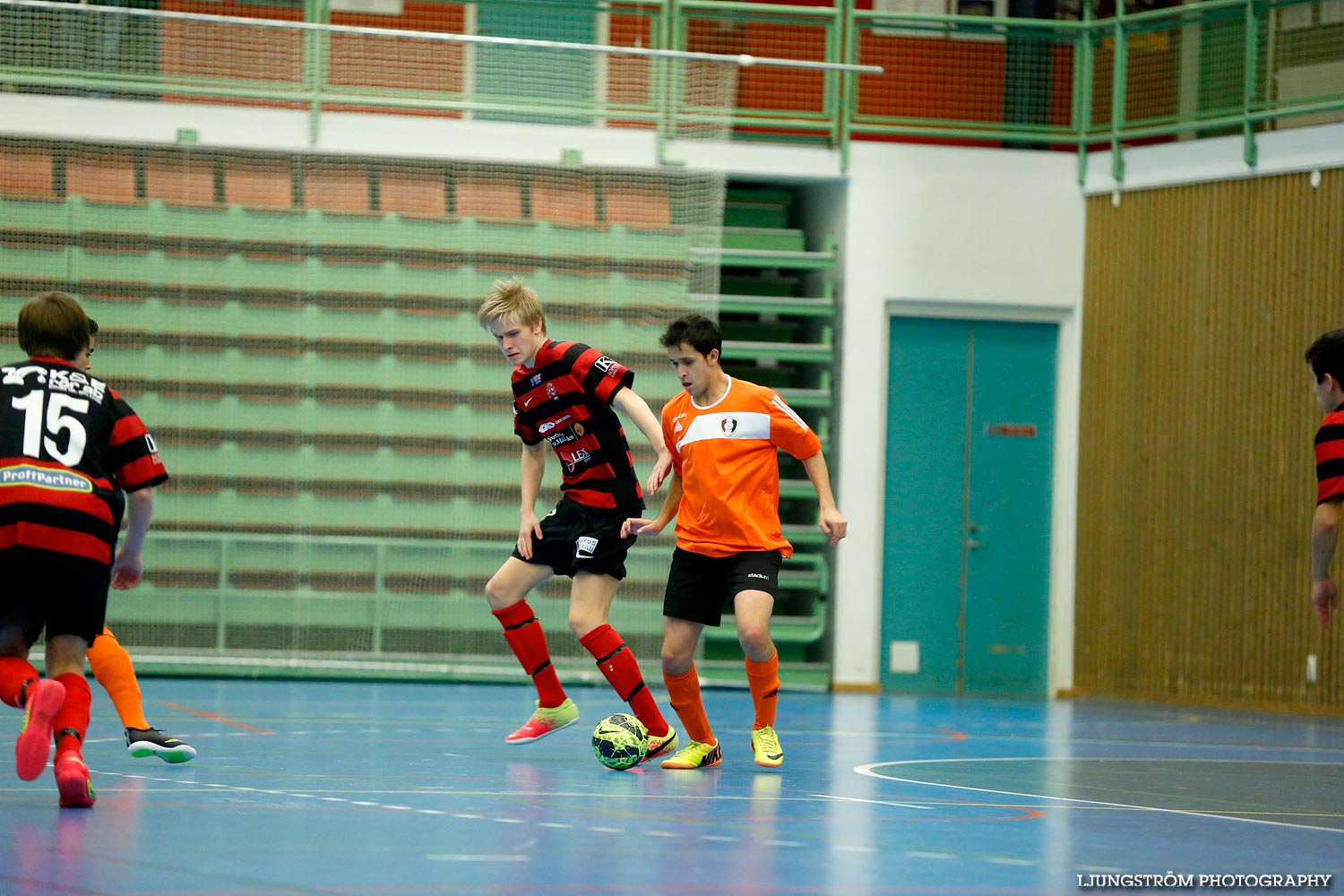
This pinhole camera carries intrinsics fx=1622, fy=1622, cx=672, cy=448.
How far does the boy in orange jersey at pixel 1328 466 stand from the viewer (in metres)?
5.63

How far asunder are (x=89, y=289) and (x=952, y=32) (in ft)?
21.7

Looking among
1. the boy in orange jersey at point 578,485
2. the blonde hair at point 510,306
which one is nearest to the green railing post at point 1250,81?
the boy in orange jersey at point 578,485

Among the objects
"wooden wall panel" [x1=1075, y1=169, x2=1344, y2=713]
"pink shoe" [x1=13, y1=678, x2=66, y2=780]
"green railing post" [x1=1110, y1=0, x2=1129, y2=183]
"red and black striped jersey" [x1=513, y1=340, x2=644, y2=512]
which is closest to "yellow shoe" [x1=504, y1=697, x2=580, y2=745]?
"red and black striped jersey" [x1=513, y1=340, x2=644, y2=512]

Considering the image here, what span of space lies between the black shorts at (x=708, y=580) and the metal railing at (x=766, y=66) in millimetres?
5384

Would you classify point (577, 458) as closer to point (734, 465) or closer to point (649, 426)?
point (649, 426)

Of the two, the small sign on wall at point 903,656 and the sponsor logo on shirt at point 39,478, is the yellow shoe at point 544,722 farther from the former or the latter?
the small sign on wall at point 903,656

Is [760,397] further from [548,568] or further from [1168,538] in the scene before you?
[1168,538]

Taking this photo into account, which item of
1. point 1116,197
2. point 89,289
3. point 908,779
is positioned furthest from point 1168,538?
point 89,289

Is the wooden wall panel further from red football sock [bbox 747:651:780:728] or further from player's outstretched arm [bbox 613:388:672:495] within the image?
player's outstretched arm [bbox 613:388:672:495]

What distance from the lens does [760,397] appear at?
641cm

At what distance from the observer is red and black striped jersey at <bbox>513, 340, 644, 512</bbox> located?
662 cm

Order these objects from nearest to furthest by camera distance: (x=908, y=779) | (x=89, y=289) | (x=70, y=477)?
1. (x=70, y=477)
2. (x=908, y=779)
3. (x=89, y=289)

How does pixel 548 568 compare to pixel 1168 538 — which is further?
pixel 1168 538

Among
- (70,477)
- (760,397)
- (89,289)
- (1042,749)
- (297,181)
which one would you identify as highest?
(297,181)
